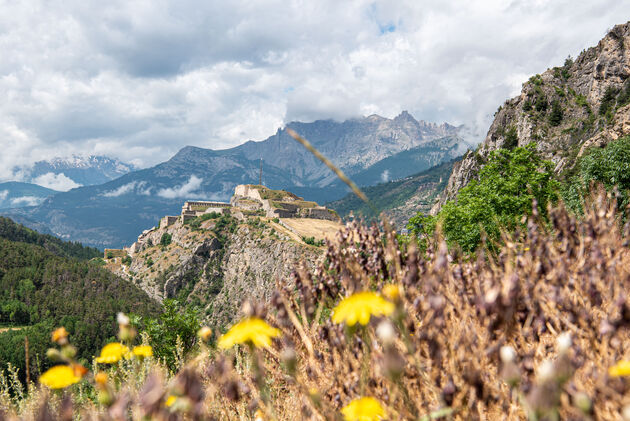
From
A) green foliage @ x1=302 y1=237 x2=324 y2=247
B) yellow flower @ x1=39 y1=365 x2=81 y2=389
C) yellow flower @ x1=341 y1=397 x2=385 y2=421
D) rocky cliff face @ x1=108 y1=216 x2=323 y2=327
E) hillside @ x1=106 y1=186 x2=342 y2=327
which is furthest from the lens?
rocky cliff face @ x1=108 y1=216 x2=323 y2=327

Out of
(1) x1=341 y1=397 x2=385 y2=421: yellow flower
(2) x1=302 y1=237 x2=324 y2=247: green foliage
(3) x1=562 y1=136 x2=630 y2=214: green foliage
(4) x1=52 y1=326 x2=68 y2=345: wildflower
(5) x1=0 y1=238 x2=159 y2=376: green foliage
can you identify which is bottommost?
(5) x1=0 y1=238 x2=159 y2=376: green foliage

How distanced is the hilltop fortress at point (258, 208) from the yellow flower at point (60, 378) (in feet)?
286

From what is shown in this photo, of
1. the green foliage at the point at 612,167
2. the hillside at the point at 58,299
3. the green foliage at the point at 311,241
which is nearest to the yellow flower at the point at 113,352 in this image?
the green foliage at the point at 612,167

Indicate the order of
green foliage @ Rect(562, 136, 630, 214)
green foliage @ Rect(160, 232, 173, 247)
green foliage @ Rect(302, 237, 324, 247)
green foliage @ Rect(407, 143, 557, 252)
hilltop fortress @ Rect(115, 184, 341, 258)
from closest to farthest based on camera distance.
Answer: green foliage @ Rect(407, 143, 557, 252)
green foliage @ Rect(562, 136, 630, 214)
green foliage @ Rect(302, 237, 324, 247)
hilltop fortress @ Rect(115, 184, 341, 258)
green foliage @ Rect(160, 232, 173, 247)

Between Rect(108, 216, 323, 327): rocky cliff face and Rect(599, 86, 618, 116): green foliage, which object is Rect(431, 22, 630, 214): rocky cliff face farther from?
Rect(108, 216, 323, 327): rocky cliff face

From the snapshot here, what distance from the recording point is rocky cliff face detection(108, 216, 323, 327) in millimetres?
86750

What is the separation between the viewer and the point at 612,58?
2771 inches

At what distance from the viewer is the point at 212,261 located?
106188 millimetres

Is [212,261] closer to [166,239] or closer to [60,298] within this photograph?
[166,239]

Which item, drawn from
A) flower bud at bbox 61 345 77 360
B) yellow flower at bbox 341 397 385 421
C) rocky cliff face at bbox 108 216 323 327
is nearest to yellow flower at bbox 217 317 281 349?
yellow flower at bbox 341 397 385 421

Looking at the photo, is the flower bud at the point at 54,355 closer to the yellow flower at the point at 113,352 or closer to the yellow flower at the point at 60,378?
the yellow flower at the point at 60,378

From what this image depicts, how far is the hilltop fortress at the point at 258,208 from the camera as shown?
10262cm

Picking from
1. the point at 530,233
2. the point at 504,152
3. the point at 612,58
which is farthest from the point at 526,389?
the point at 612,58

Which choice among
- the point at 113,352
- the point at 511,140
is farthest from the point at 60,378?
the point at 511,140
